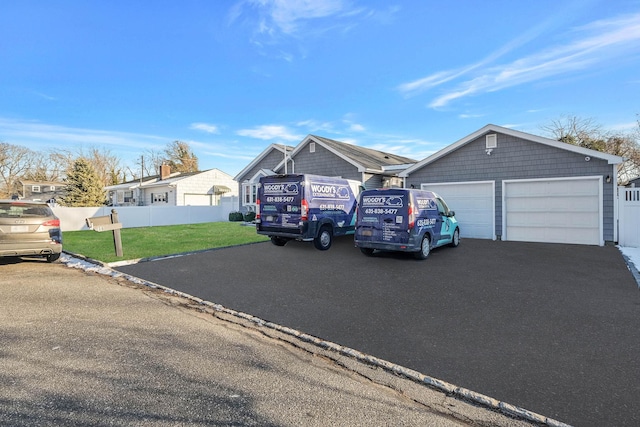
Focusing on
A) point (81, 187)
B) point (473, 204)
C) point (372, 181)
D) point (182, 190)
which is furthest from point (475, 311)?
point (81, 187)

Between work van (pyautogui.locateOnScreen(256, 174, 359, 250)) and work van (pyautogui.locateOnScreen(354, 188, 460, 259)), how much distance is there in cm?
167

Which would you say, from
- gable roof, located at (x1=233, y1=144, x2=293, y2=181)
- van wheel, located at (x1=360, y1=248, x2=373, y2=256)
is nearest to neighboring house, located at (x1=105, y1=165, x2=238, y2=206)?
gable roof, located at (x1=233, y1=144, x2=293, y2=181)

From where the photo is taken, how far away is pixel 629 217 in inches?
446

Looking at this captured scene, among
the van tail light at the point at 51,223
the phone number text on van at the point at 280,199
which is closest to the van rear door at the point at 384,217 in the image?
the phone number text on van at the point at 280,199

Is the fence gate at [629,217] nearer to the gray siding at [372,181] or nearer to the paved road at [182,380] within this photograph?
the gray siding at [372,181]

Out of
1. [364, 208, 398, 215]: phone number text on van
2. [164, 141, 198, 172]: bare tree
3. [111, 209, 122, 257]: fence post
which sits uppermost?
[164, 141, 198, 172]: bare tree

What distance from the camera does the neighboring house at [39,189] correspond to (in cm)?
4619

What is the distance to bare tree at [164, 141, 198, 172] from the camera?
176 feet

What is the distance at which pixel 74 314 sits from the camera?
4910 mm

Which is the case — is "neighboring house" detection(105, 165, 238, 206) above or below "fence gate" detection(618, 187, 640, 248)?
above

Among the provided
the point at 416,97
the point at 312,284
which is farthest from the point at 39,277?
the point at 416,97

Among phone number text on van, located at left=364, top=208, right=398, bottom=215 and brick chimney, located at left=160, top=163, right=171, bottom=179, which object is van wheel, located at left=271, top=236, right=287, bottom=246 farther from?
brick chimney, located at left=160, top=163, right=171, bottom=179

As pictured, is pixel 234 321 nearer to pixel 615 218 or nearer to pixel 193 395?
pixel 193 395

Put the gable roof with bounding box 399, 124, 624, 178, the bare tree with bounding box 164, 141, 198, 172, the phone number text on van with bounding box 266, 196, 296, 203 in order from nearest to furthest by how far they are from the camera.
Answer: the phone number text on van with bounding box 266, 196, 296, 203 < the gable roof with bounding box 399, 124, 624, 178 < the bare tree with bounding box 164, 141, 198, 172
